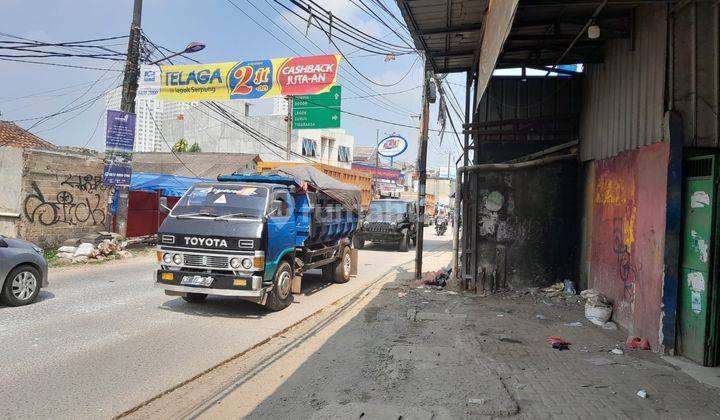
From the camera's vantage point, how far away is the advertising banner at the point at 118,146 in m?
15.3

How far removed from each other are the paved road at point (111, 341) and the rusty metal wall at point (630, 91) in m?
5.55

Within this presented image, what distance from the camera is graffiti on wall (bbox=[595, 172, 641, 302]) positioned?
7.05 meters

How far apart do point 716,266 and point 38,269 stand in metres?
9.41

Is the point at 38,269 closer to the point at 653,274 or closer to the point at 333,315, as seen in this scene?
the point at 333,315

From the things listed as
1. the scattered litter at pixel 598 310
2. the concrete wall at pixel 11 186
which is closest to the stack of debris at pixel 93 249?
the concrete wall at pixel 11 186

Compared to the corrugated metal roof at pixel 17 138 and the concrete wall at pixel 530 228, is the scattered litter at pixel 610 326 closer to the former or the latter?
the concrete wall at pixel 530 228

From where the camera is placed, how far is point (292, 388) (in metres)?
4.94

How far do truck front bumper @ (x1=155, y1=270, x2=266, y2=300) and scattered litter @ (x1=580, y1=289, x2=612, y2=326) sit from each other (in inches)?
195

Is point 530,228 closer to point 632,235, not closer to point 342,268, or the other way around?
point 632,235

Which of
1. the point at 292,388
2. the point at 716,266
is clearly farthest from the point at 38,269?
the point at 716,266

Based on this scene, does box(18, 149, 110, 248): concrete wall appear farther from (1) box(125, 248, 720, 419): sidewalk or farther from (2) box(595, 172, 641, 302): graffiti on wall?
(2) box(595, 172, 641, 302): graffiti on wall

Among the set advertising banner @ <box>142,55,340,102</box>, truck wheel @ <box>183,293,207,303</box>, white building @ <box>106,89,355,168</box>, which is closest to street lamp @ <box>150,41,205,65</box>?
advertising banner @ <box>142,55,340,102</box>

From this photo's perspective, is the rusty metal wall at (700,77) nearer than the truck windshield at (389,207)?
Yes

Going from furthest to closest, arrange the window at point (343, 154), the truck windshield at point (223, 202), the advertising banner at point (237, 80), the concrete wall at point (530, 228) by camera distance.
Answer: the window at point (343, 154), the advertising banner at point (237, 80), the concrete wall at point (530, 228), the truck windshield at point (223, 202)
